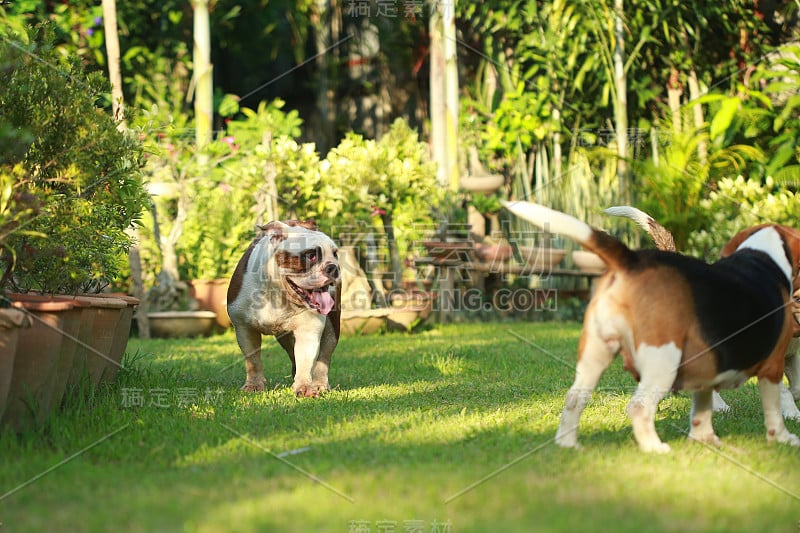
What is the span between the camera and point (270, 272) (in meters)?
6.02

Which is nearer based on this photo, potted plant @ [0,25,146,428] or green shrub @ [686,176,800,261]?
potted plant @ [0,25,146,428]

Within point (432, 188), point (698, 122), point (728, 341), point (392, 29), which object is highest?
point (392, 29)

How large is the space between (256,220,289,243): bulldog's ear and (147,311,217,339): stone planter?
4338 millimetres

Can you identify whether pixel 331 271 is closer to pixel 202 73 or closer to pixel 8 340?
pixel 8 340

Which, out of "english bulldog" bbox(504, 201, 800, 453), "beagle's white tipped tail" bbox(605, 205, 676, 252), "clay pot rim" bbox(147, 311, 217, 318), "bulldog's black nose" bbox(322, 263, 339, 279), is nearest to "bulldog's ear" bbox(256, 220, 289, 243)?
"bulldog's black nose" bbox(322, 263, 339, 279)

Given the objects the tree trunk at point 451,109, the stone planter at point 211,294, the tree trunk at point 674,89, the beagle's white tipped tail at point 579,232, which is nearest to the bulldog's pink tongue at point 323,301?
the beagle's white tipped tail at point 579,232

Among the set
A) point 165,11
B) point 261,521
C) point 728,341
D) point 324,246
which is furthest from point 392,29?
point 261,521

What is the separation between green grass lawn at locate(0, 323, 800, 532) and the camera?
311 cm

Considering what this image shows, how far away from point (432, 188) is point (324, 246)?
6.36 m

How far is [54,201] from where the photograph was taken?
4945 millimetres

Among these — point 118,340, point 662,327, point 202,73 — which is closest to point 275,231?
point 118,340

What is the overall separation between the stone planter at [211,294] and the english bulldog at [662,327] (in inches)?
281

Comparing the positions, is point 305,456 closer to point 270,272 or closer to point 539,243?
point 270,272

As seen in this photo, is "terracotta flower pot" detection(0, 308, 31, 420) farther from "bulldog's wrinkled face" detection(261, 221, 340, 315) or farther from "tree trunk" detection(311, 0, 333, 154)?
"tree trunk" detection(311, 0, 333, 154)
